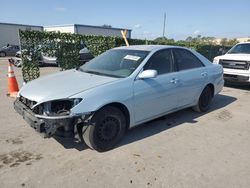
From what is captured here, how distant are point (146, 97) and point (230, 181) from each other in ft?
5.88

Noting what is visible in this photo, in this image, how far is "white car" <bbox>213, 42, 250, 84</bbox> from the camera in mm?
8586

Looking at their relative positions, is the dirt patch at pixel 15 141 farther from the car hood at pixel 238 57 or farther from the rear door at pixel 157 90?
the car hood at pixel 238 57

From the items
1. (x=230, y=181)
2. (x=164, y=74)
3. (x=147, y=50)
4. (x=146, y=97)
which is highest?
(x=147, y=50)

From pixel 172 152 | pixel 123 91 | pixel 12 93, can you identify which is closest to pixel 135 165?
pixel 172 152

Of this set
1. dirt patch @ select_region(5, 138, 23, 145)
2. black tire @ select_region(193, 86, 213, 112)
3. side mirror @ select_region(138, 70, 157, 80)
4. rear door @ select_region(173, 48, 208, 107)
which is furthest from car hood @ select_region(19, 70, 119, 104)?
black tire @ select_region(193, 86, 213, 112)

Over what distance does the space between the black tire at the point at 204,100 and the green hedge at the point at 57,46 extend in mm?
5967

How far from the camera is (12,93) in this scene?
285 inches

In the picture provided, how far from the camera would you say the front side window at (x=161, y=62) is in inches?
173

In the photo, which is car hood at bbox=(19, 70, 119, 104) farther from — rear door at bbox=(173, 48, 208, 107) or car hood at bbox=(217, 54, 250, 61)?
car hood at bbox=(217, 54, 250, 61)

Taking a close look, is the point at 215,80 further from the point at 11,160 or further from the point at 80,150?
the point at 11,160

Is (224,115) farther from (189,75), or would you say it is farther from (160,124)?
(160,124)

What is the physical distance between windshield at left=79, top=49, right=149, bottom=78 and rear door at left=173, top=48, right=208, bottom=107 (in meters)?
0.92

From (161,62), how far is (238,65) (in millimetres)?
5478

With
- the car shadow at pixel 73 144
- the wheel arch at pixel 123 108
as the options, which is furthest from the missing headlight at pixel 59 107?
the car shadow at pixel 73 144
